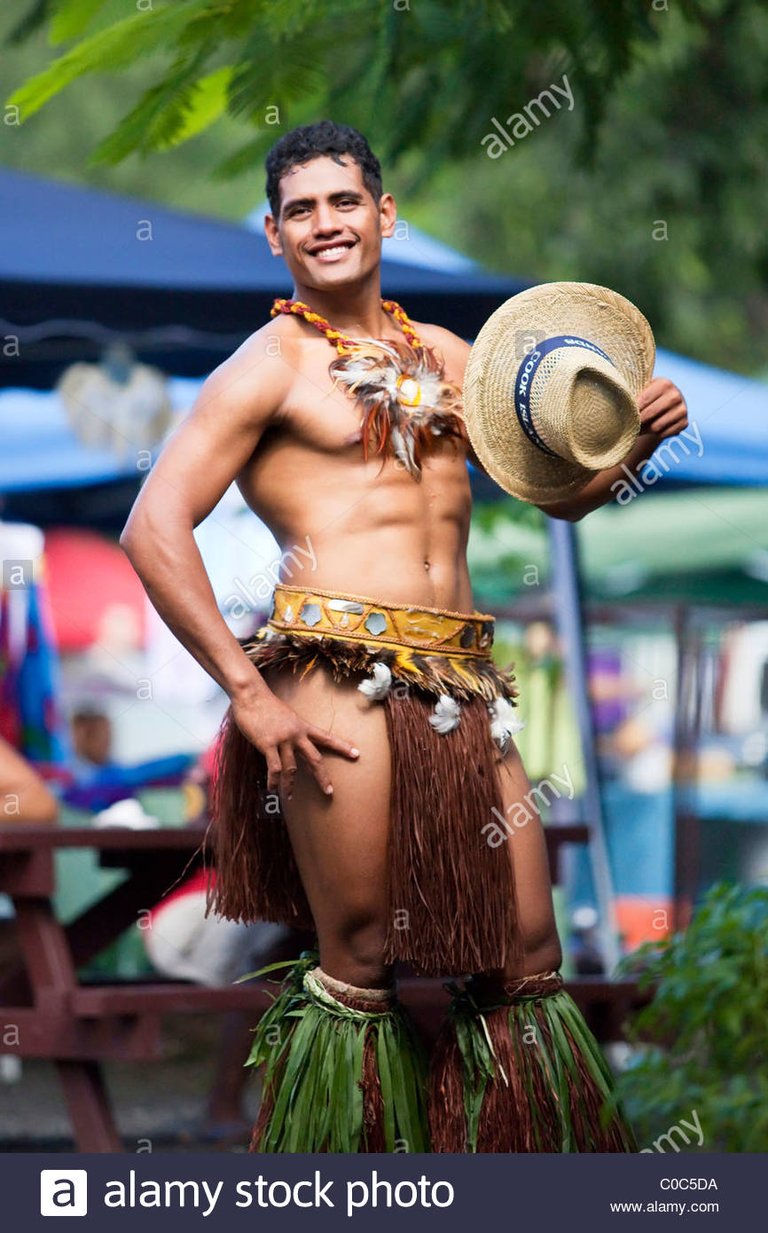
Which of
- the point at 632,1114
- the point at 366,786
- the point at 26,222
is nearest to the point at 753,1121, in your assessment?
the point at 632,1114

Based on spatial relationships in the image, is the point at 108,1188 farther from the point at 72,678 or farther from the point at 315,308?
the point at 72,678

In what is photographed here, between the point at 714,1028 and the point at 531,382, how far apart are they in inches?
49.6

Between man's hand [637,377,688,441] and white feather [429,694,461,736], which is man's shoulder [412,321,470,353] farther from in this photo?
white feather [429,694,461,736]

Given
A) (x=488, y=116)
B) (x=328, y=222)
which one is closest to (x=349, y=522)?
A: (x=328, y=222)

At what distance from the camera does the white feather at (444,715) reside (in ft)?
9.32

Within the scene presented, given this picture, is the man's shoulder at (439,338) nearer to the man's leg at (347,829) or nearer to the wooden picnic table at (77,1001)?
the man's leg at (347,829)

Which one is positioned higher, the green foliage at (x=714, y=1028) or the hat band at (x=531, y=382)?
the hat band at (x=531, y=382)

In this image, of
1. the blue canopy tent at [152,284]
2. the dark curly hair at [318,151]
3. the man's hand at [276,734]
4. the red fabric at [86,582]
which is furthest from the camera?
the red fabric at [86,582]

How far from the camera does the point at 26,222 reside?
5020 millimetres

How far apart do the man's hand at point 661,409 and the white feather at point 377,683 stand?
614 millimetres

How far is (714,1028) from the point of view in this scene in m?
3.16

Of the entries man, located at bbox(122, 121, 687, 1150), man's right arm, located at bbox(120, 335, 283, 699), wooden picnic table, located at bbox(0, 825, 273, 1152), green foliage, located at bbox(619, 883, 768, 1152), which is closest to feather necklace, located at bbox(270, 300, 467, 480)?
man, located at bbox(122, 121, 687, 1150)

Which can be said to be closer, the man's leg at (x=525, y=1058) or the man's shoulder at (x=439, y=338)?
the man's leg at (x=525, y=1058)

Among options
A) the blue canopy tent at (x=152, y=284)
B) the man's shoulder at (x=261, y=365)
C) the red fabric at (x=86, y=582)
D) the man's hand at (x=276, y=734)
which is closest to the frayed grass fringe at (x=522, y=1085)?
the man's hand at (x=276, y=734)
